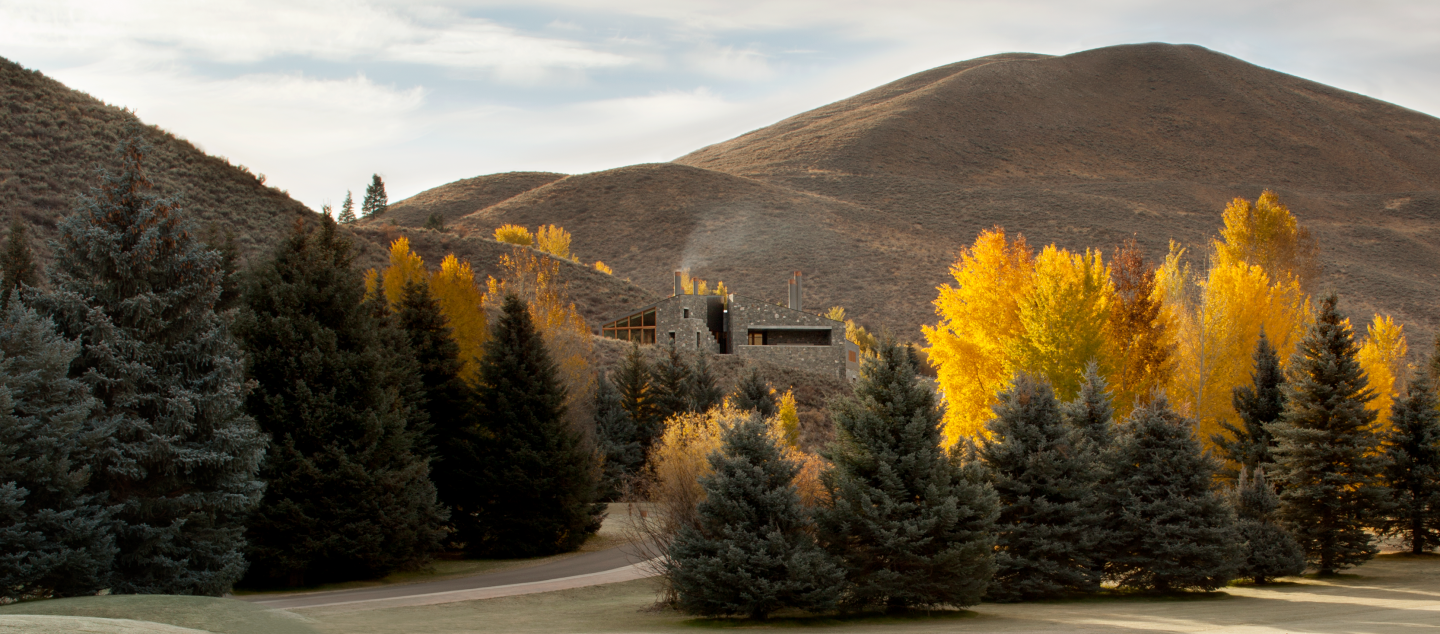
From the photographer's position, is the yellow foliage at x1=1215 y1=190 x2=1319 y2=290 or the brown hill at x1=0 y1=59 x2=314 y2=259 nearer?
the brown hill at x1=0 y1=59 x2=314 y2=259

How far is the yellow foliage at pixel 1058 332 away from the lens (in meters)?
31.2

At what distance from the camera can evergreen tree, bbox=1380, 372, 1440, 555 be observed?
1180 inches

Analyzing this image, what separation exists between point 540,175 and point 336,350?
461 feet

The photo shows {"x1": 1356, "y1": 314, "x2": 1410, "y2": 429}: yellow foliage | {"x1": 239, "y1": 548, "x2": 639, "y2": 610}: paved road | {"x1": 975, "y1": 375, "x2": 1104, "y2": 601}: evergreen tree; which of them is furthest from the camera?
{"x1": 1356, "y1": 314, "x2": 1410, "y2": 429}: yellow foliage

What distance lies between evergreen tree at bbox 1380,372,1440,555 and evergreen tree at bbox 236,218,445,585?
92.2ft

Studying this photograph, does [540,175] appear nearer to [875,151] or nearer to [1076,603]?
[875,151]

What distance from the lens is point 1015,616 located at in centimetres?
1975

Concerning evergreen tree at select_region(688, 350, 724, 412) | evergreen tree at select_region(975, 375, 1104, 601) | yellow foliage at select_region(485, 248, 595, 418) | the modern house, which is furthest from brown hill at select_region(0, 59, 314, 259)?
evergreen tree at select_region(975, 375, 1104, 601)

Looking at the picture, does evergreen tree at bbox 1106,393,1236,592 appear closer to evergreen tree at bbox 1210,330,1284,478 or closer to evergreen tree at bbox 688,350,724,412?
evergreen tree at bbox 1210,330,1284,478

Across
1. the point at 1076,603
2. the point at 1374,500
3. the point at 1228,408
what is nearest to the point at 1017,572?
the point at 1076,603

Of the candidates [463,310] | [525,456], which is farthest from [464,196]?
[525,456]

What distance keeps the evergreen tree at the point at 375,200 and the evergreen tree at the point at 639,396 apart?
102 meters

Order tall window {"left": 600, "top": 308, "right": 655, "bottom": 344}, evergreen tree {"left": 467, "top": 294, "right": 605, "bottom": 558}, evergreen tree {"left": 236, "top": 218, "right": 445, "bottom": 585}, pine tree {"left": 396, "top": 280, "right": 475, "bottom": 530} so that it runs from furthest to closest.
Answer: tall window {"left": 600, "top": 308, "right": 655, "bottom": 344}, pine tree {"left": 396, "top": 280, "right": 475, "bottom": 530}, evergreen tree {"left": 467, "top": 294, "right": 605, "bottom": 558}, evergreen tree {"left": 236, "top": 218, "right": 445, "bottom": 585}

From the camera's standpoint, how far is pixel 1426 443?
30484 millimetres
